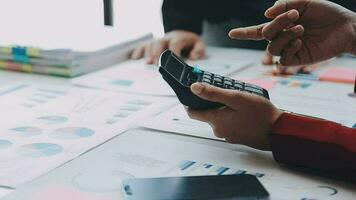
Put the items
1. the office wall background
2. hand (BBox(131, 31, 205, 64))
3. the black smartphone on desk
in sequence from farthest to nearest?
the office wall background → hand (BBox(131, 31, 205, 64)) → the black smartphone on desk

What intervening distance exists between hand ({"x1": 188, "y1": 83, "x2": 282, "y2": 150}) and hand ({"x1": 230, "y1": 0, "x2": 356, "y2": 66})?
19cm

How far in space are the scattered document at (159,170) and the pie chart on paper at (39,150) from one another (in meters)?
0.05

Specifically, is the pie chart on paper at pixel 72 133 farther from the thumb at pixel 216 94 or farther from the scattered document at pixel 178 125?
the thumb at pixel 216 94

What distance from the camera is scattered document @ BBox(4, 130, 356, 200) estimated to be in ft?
2.17

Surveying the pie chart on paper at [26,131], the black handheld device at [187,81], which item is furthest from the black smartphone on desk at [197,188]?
the pie chart on paper at [26,131]

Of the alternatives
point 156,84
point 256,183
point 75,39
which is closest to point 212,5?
point 75,39

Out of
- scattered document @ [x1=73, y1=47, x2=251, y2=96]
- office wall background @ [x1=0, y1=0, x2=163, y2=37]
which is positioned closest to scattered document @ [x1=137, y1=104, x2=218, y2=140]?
scattered document @ [x1=73, y1=47, x2=251, y2=96]

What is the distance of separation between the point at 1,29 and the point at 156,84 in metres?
0.57

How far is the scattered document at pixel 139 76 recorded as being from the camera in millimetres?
1111

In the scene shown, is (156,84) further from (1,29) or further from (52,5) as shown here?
(52,5)

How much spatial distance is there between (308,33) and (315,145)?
0.33 m

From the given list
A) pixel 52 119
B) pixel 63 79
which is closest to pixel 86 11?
pixel 63 79

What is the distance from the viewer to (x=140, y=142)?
0.82 meters

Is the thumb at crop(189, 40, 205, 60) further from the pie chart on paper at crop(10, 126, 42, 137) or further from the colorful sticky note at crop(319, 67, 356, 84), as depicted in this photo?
the pie chart on paper at crop(10, 126, 42, 137)
